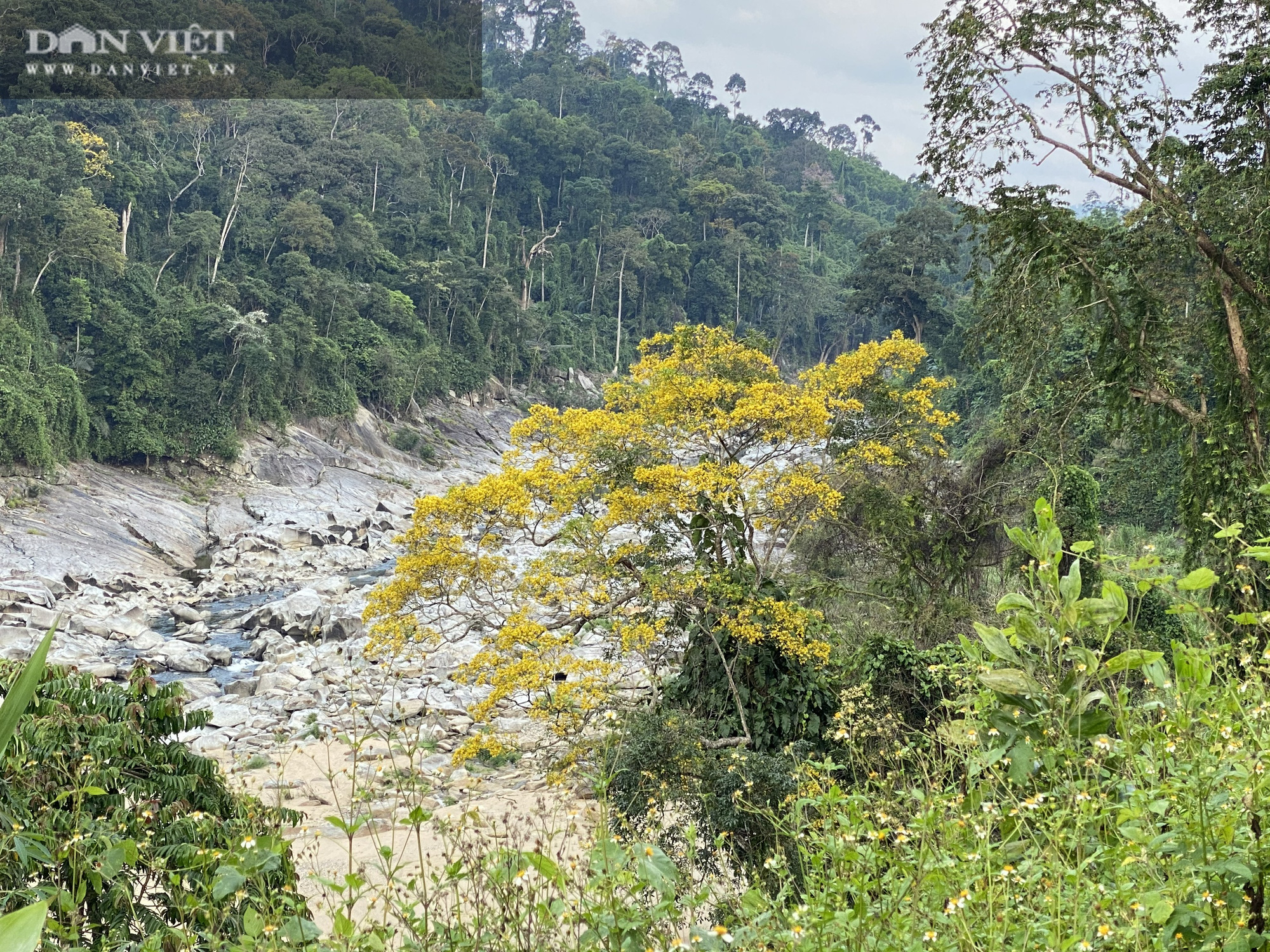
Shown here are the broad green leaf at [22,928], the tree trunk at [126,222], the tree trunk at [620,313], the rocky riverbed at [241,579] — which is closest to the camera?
the broad green leaf at [22,928]

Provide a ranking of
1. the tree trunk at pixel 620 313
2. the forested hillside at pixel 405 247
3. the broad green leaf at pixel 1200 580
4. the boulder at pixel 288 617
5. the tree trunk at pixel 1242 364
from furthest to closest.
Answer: the tree trunk at pixel 620 313, the forested hillside at pixel 405 247, the boulder at pixel 288 617, the tree trunk at pixel 1242 364, the broad green leaf at pixel 1200 580

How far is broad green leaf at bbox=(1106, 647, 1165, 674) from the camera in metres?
1.75

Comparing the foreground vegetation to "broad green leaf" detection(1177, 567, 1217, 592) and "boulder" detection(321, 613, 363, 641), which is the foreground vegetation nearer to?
"broad green leaf" detection(1177, 567, 1217, 592)

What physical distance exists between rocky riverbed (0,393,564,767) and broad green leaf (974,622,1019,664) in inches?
246

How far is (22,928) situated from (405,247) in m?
42.9

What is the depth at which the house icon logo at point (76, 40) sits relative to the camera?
28969 millimetres

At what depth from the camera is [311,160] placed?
38688 millimetres

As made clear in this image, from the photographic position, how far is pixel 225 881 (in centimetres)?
171

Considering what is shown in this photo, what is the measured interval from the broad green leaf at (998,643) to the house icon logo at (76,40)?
36.1 m

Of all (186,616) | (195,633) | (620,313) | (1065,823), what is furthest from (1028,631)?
(620,313)

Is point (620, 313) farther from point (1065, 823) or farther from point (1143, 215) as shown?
point (1065, 823)

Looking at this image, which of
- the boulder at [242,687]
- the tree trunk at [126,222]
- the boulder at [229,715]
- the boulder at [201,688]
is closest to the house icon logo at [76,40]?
the tree trunk at [126,222]

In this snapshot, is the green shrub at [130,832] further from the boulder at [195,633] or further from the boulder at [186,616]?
the boulder at [186,616]

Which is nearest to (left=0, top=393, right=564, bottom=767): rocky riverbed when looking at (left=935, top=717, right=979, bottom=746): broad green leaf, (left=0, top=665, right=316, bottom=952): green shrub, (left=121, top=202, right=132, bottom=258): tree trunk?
(left=0, top=665, right=316, bottom=952): green shrub
